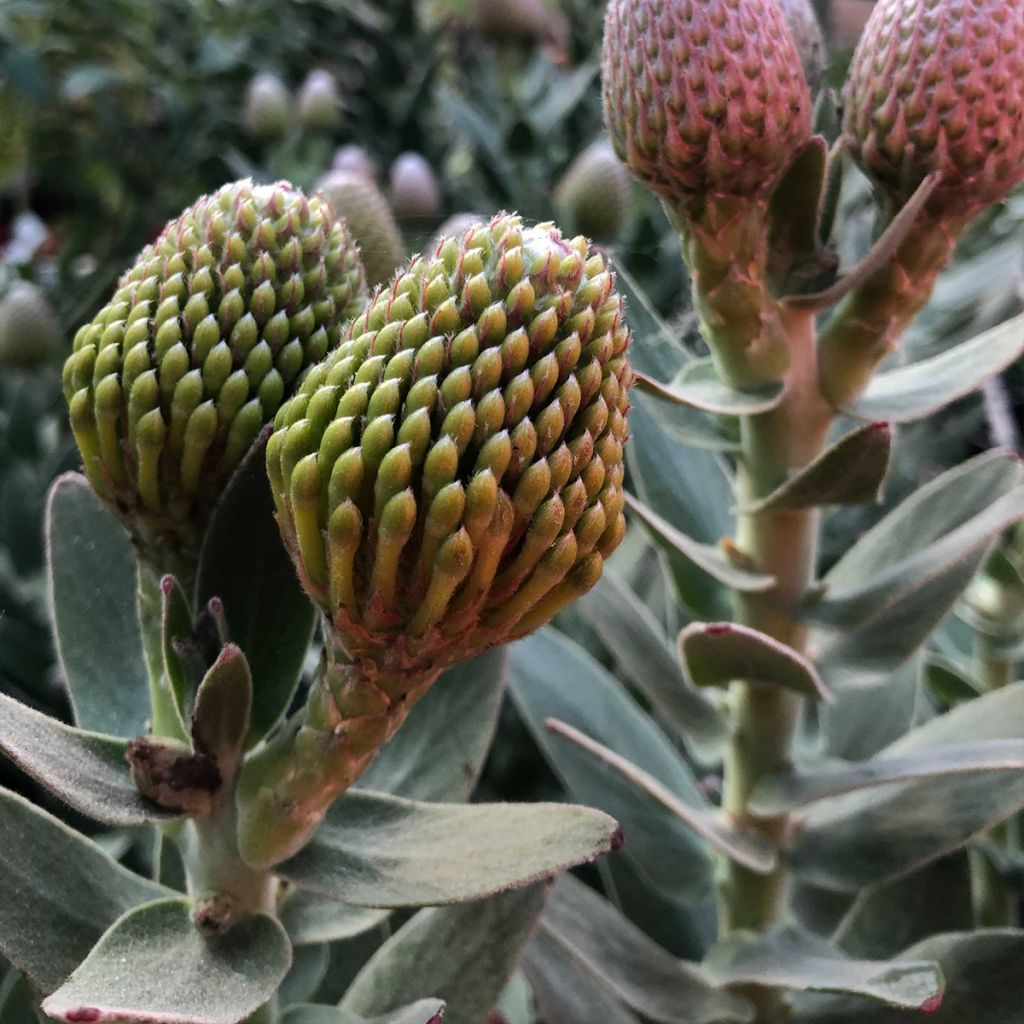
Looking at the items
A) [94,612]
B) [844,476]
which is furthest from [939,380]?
[94,612]

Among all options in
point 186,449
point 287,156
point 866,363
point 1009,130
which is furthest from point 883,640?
point 287,156

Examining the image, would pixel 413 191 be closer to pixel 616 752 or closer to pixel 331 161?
pixel 331 161

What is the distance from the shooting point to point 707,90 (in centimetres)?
44

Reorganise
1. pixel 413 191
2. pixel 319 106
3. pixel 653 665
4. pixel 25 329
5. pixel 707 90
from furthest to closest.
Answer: pixel 319 106, pixel 413 191, pixel 25 329, pixel 653 665, pixel 707 90

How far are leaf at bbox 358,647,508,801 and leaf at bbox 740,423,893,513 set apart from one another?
0.16m

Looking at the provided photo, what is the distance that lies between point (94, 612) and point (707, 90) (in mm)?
357

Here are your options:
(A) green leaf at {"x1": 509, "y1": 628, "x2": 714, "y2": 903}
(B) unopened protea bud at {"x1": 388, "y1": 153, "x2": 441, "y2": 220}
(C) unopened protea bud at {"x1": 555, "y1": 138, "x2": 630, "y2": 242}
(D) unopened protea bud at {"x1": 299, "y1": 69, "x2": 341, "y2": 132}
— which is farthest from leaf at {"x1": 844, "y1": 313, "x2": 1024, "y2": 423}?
(D) unopened protea bud at {"x1": 299, "y1": 69, "x2": 341, "y2": 132}

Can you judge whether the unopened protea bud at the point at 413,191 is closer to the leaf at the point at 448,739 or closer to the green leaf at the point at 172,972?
the leaf at the point at 448,739

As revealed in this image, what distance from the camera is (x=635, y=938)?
2.02 feet

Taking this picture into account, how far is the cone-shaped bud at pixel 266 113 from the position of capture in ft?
4.92

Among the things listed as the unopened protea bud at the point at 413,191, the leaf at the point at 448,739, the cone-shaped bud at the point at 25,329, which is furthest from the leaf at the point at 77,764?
the unopened protea bud at the point at 413,191

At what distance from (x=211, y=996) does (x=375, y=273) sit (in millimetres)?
388

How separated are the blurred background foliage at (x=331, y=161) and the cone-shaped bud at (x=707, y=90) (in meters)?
0.13

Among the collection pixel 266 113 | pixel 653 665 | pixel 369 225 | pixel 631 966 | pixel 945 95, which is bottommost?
pixel 631 966
